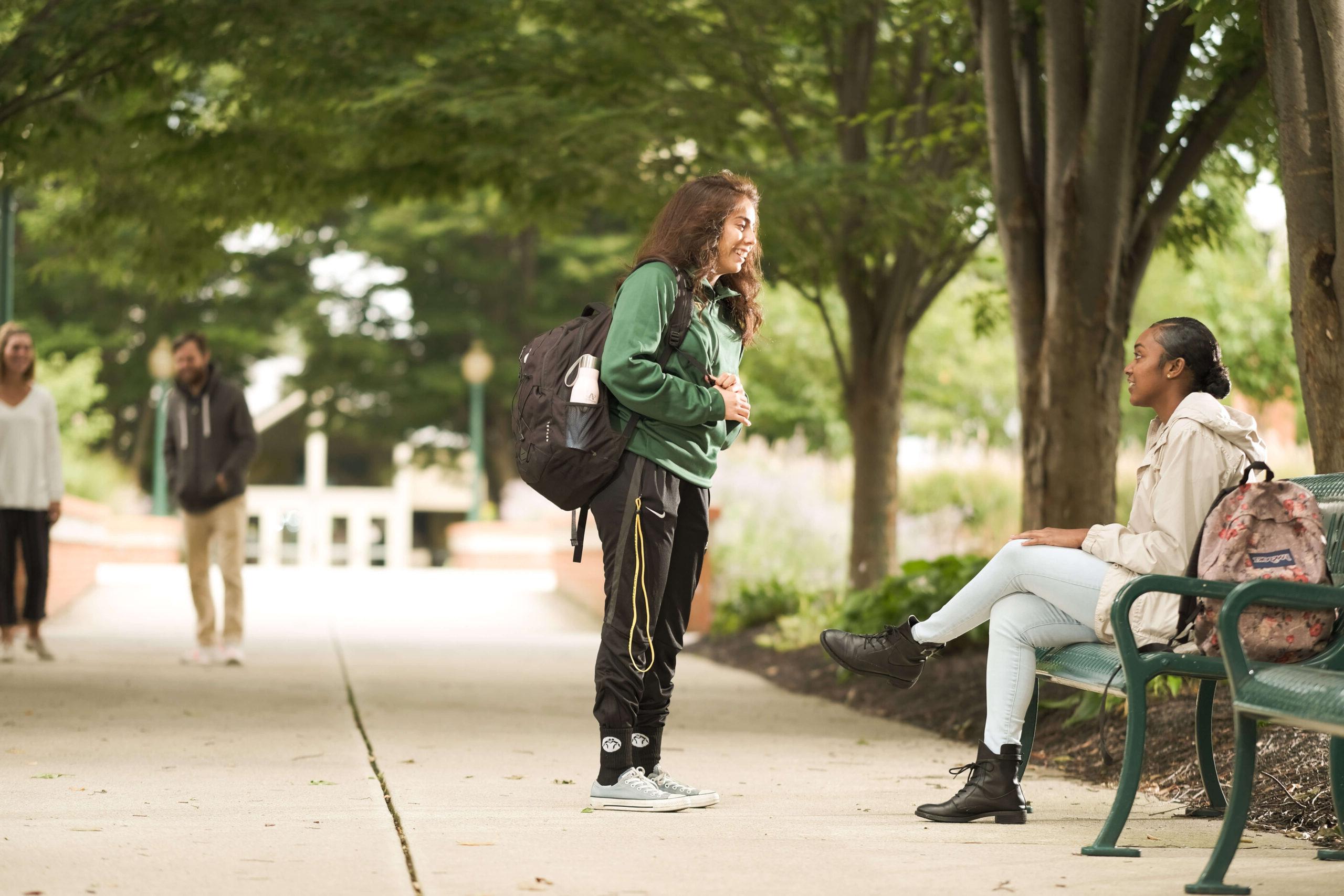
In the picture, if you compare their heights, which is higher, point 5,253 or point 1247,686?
point 5,253

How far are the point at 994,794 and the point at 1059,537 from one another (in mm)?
829

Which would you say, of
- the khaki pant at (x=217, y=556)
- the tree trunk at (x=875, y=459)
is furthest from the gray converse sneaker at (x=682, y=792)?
the tree trunk at (x=875, y=459)

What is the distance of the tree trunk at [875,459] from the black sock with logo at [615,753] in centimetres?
721

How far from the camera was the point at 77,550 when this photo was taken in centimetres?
1647

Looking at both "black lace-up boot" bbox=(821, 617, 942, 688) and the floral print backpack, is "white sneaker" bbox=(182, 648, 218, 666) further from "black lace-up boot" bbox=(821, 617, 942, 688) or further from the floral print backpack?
the floral print backpack

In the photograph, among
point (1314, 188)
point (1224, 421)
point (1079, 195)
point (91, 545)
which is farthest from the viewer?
point (91, 545)

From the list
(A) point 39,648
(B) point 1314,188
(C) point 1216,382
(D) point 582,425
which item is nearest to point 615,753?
(D) point 582,425

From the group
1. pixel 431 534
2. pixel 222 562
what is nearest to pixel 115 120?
pixel 222 562

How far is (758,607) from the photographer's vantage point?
13805 millimetres

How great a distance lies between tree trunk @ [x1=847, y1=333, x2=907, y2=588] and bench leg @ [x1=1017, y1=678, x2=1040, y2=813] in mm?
6845

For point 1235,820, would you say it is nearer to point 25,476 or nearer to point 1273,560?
point 1273,560

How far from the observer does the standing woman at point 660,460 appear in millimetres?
4992

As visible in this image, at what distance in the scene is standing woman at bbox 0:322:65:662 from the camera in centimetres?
1006

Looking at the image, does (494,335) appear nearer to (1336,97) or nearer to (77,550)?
(77,550)
